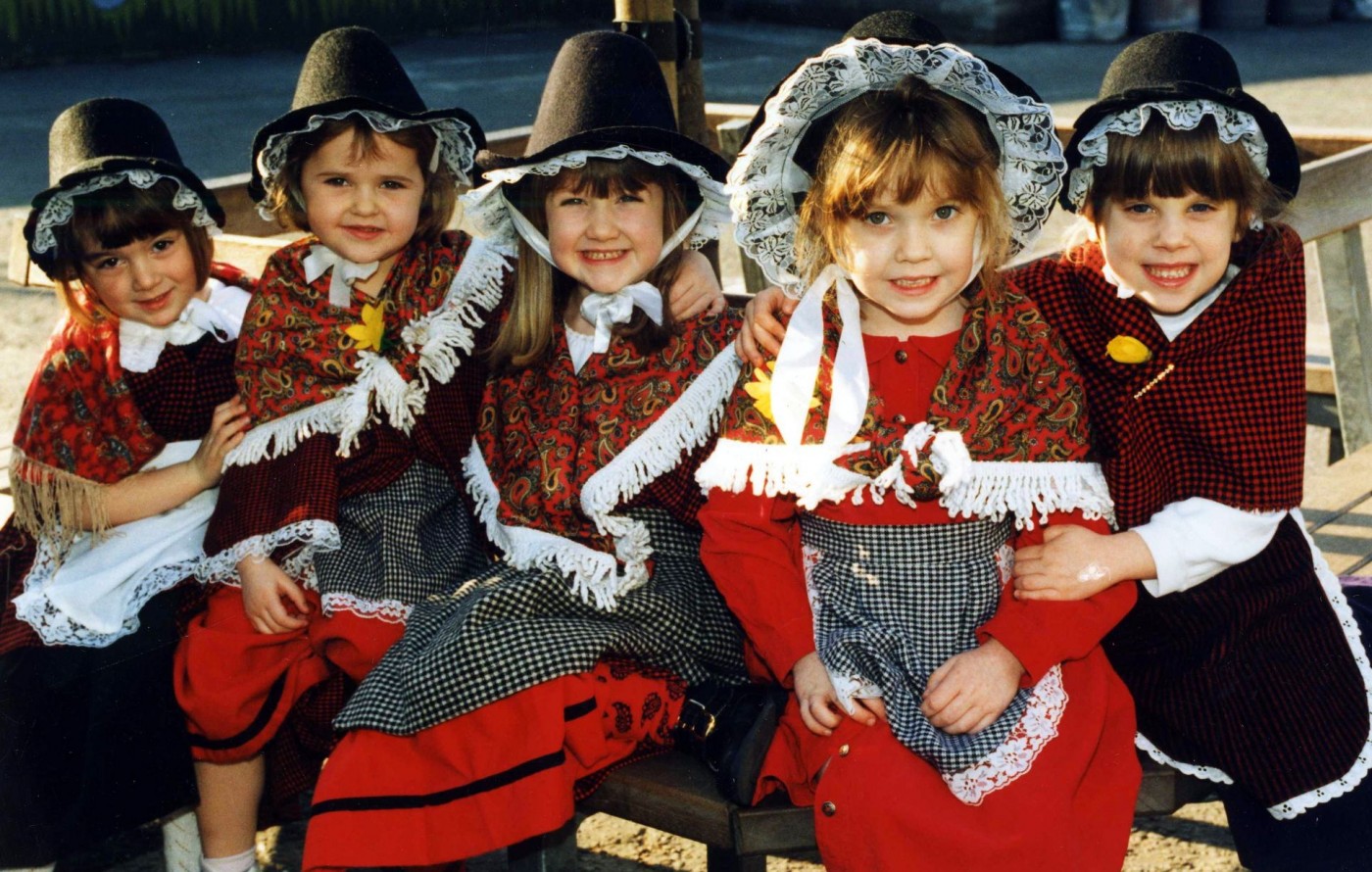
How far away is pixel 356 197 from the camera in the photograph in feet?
8.89

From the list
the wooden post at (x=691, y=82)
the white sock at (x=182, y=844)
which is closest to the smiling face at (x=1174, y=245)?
the wooden post at (x=691, y=82)

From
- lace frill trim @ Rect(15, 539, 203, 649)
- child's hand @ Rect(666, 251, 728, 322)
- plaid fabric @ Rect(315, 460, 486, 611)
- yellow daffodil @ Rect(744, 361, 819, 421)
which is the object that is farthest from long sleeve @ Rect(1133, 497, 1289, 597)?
lace frill trim @ Rect(15, 539, 203, 649)

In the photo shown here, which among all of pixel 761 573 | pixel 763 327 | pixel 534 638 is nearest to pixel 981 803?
pixel 761 573

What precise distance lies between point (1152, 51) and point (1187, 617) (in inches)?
33.7

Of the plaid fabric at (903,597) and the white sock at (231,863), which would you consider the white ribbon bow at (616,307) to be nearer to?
the plaid fabric at (903,597)

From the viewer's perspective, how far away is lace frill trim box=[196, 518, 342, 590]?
2613 millimetres

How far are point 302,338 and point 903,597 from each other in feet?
3.75

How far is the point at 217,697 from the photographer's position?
102 inches

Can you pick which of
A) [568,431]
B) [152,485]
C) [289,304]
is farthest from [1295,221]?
[152,485]

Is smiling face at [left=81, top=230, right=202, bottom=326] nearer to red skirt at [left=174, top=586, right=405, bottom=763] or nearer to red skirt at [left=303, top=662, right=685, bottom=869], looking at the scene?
red skirt at [left=174, top=586, right=405, bottom=763]

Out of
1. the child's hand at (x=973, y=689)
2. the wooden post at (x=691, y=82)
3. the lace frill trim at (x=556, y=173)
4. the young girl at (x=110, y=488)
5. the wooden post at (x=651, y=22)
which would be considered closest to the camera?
the child's hand at (x=973, y=689)

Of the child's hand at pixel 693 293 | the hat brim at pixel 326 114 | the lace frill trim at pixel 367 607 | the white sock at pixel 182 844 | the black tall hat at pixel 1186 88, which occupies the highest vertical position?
the black tall hat at pixel 1186 88

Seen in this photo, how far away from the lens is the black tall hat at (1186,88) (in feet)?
7.51

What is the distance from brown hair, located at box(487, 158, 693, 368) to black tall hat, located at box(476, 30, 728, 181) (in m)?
0.07
